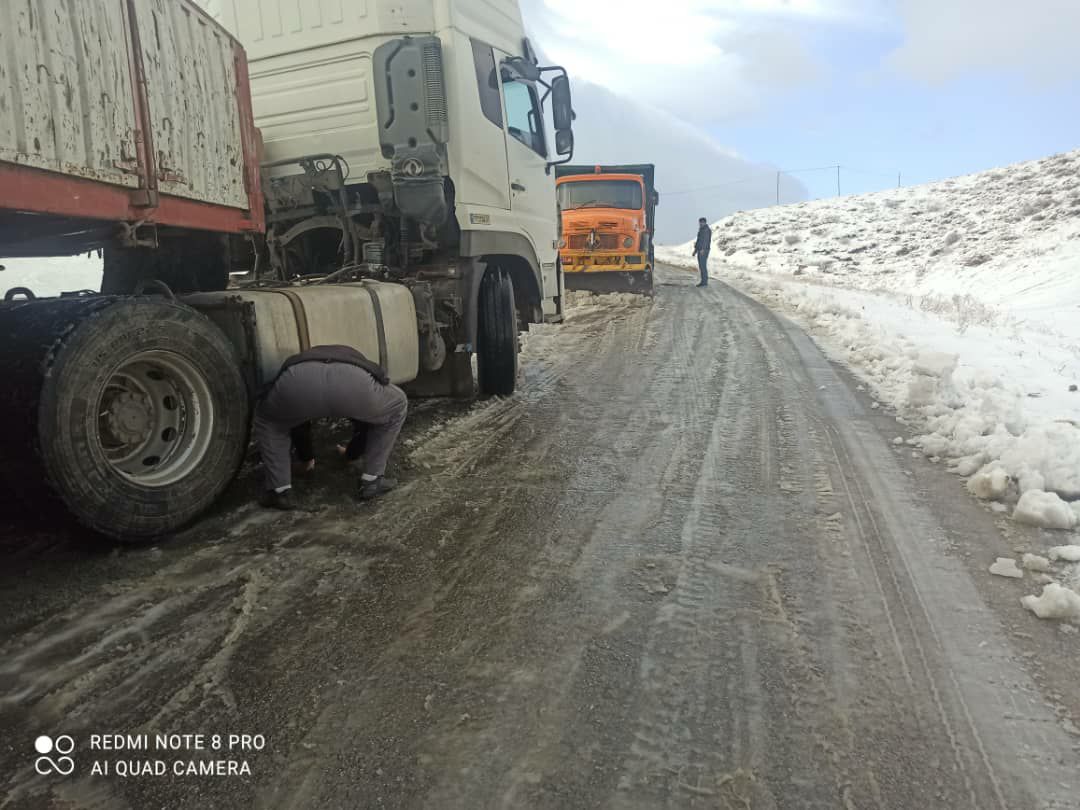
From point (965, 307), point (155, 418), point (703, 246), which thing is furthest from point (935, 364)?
point (703, 246)

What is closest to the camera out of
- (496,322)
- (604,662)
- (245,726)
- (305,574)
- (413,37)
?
(245,726)

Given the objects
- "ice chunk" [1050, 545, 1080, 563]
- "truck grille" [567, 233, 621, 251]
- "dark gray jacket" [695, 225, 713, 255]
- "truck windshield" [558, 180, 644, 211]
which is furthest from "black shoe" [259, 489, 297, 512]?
"dark gray jacket" [695, 225, 713, 255]

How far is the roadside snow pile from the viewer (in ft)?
14.2

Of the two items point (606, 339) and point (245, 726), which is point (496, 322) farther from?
point (245, 726)

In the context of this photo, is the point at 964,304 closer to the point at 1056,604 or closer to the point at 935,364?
the point at 935,364

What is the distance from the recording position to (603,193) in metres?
16.9

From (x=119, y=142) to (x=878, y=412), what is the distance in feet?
17.9

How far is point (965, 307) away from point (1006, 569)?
44.6 feet

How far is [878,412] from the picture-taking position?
5.71 metres

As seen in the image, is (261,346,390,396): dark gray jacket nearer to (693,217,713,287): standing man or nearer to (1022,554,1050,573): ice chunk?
(1022,554,1050,573): ice chunk

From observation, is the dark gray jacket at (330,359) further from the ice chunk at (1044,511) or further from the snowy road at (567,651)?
the ice chunk at (1044,511)

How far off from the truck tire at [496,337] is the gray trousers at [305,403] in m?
2.57

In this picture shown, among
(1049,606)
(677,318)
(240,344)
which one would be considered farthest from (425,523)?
(677,318)

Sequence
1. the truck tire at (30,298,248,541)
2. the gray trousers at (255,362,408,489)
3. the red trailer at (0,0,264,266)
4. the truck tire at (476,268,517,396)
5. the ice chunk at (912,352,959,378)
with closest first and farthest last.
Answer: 1. the red trailer at (0,0,264,266)
2. the truck tire at (30,298,248,541)
3. the gray trousers at (255,362,408,489)
4. the ice chunk at (912,352,959,378)
5. the truck tire at (476,268,517,396)
